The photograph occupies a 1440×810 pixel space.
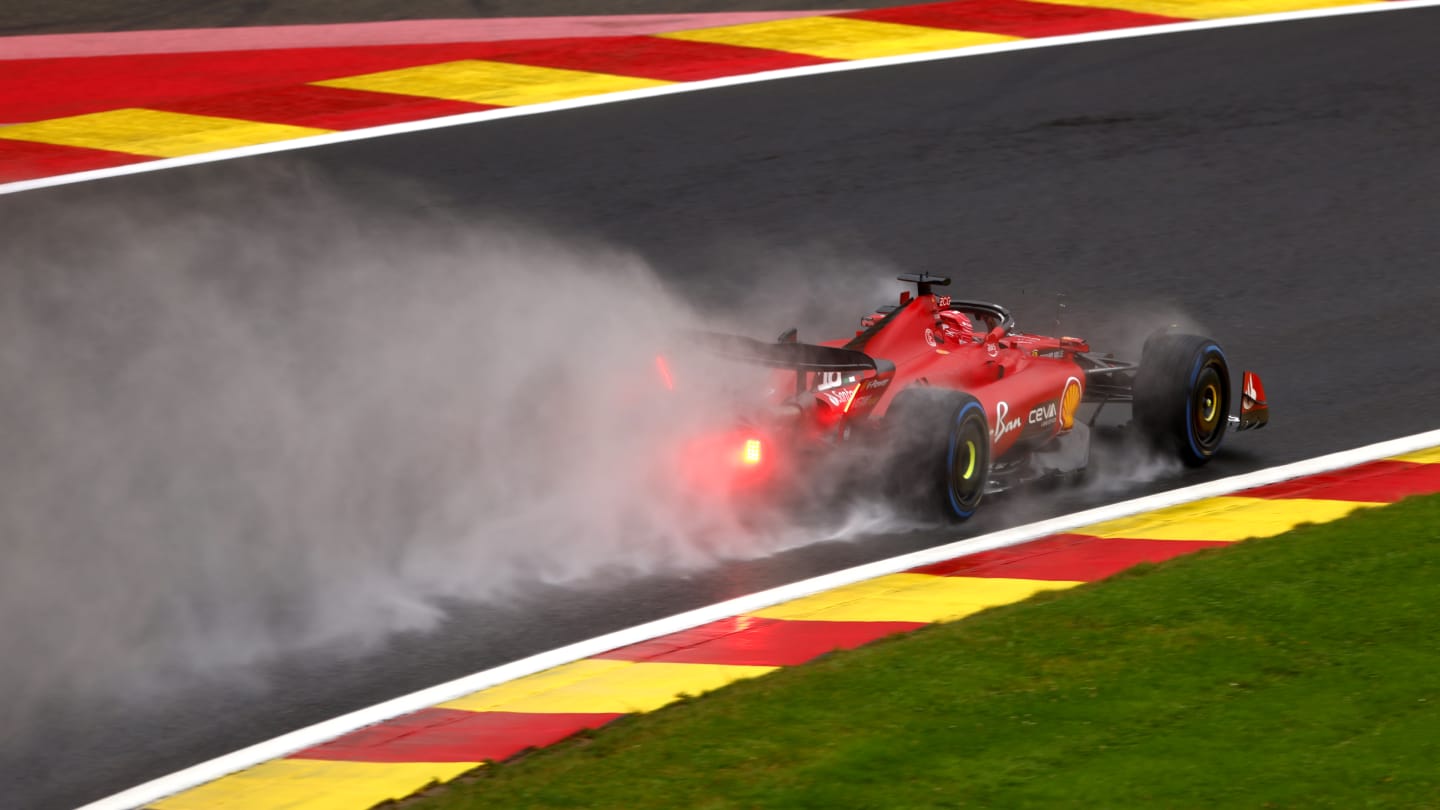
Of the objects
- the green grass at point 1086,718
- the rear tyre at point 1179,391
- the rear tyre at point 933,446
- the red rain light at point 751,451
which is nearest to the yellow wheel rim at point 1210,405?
the rear tyre at point 1179,391

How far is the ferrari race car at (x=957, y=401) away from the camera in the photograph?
9.10 m

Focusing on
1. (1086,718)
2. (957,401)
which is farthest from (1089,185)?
(1086,718)

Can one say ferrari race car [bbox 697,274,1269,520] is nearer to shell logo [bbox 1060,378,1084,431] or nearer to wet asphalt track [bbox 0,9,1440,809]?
shell logo [bbox 1060,378,1084,431]

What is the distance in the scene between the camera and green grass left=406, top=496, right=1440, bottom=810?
5895mm

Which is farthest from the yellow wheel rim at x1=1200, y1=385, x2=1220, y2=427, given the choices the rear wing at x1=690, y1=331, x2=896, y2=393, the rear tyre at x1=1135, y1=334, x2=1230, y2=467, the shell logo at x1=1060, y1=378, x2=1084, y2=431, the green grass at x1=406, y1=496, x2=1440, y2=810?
the green grass at x1=406, y1=496, x2=1440, y2=810

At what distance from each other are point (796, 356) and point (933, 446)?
758 millimetres

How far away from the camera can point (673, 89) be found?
56.7 ft

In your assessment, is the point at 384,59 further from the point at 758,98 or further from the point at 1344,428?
the point at 1344,428

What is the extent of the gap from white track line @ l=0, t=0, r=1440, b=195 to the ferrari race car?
23.2 ft

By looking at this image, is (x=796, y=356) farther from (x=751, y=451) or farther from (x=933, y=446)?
(x=933, y=446)

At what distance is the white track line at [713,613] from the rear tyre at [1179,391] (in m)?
0.27

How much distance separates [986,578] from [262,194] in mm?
7812

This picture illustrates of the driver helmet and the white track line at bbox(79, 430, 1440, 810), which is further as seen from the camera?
the driver helmet

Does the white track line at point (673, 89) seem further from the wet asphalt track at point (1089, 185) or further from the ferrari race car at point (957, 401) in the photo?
the ferrari race car at point (957, 401)
